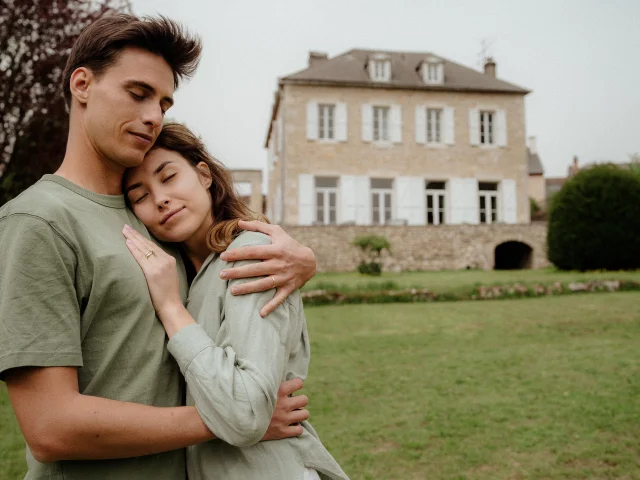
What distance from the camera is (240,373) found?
1.21 m

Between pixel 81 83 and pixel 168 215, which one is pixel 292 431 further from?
pixel 81 83

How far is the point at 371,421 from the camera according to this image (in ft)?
14.8

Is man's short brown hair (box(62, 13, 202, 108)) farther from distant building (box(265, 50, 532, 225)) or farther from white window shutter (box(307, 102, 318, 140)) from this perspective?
white window shutter (box(307, 102, 318, 140))

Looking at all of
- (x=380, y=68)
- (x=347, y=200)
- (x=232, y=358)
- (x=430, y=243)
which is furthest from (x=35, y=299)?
(x=380, y=68)

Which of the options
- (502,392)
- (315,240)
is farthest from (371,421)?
(315,240)

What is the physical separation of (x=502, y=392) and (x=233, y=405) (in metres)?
4.56

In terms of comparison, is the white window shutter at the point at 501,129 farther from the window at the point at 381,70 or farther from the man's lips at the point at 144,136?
the man's lips at the point at 144,136

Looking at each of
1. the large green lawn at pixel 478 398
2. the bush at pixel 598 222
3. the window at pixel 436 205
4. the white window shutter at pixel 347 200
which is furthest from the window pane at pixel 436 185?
the large green lawn at pixel 478 398

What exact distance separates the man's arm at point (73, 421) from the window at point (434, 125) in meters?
22.7

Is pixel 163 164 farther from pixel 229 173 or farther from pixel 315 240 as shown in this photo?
pixel 315 240

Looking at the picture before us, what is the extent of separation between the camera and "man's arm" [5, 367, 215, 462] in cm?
109

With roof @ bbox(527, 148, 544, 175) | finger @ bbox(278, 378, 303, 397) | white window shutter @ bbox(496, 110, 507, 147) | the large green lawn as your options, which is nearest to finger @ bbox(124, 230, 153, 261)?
Result: finger @ bbox(278, 378, 303, 397)

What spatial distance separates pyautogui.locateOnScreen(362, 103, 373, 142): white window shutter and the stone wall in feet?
16.2

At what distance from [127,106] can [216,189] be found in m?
0.47
